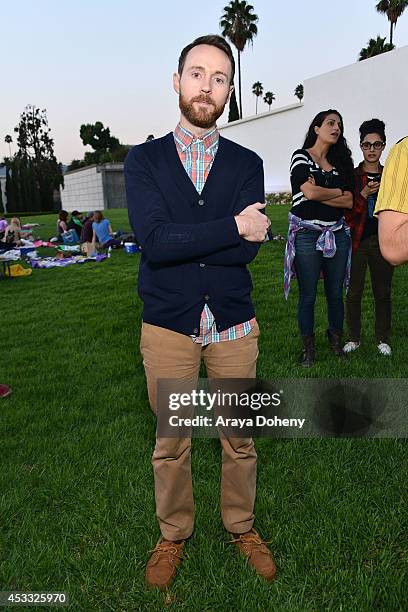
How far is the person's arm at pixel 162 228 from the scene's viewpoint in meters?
2.12

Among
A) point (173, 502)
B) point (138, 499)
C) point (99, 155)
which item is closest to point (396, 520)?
point (173, 502)

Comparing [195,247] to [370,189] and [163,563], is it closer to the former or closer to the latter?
[163,563]

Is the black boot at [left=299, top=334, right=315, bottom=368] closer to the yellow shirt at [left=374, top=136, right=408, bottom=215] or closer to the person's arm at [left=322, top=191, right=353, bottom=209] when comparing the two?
the person's arm at [left=322, top=191, right=353, bottom=209]

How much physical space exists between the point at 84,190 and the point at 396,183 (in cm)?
7468

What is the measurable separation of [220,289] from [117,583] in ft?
4.98

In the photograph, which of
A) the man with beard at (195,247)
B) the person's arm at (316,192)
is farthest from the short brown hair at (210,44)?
the person's arm at (316,192)

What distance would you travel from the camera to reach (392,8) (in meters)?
50.8

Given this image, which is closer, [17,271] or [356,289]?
[356,289]

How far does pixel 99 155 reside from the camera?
103312mm

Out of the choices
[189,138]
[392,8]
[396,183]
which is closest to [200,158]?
[189,138]

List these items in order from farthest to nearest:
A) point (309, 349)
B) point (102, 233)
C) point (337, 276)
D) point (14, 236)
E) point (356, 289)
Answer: point (102, 233), point (14, 236), point (356, 289), point (309, 349), point (337, 276)

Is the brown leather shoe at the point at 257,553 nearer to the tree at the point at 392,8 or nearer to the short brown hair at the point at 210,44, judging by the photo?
the short brown hair at the point at 210,44

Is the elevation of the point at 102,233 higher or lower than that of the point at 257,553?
higher

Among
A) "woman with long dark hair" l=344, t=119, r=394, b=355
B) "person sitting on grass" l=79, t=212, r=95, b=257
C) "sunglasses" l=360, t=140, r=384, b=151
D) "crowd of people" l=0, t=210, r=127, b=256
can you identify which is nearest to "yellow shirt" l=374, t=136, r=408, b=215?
"woman with long dark hair" l=344, t=119, r=394, b=355
